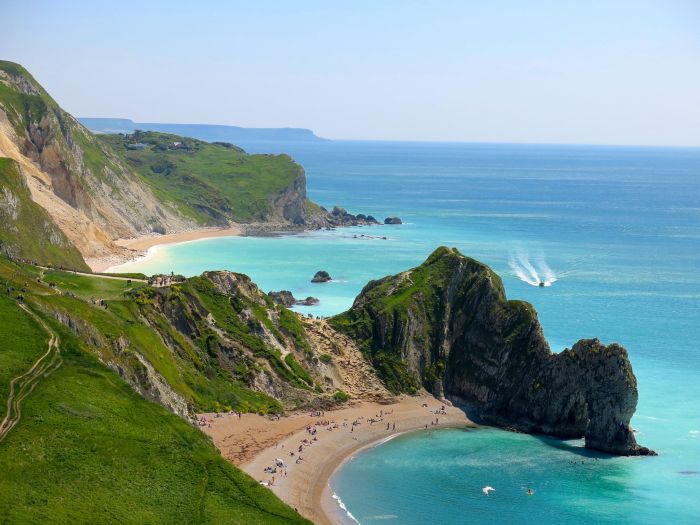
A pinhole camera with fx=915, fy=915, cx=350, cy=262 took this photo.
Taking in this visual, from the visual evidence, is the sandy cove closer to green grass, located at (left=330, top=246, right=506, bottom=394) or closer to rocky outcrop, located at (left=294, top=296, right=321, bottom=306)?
green grass, located at (left=330, top=246, right=506, bottom=394)

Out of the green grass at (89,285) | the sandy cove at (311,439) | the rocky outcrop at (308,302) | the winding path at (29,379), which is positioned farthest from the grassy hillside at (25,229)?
the sandy cove at (311,439)

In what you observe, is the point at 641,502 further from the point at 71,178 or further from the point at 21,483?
the point at 71,178

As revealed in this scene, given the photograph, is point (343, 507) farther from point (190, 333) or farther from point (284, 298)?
point (284, 298)

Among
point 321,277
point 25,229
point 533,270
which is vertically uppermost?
point 25,229

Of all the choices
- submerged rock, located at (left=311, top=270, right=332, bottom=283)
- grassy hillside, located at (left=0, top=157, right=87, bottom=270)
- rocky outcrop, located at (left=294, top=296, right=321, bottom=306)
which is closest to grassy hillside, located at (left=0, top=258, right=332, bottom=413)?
grassy hillside, located at (left=0, top=157, right=87, bottom=270)

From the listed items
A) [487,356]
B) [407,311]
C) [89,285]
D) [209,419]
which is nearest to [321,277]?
[407,311]

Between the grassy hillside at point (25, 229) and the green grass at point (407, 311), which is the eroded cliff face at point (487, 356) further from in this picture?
the grassy hillside at point (25, 229)
